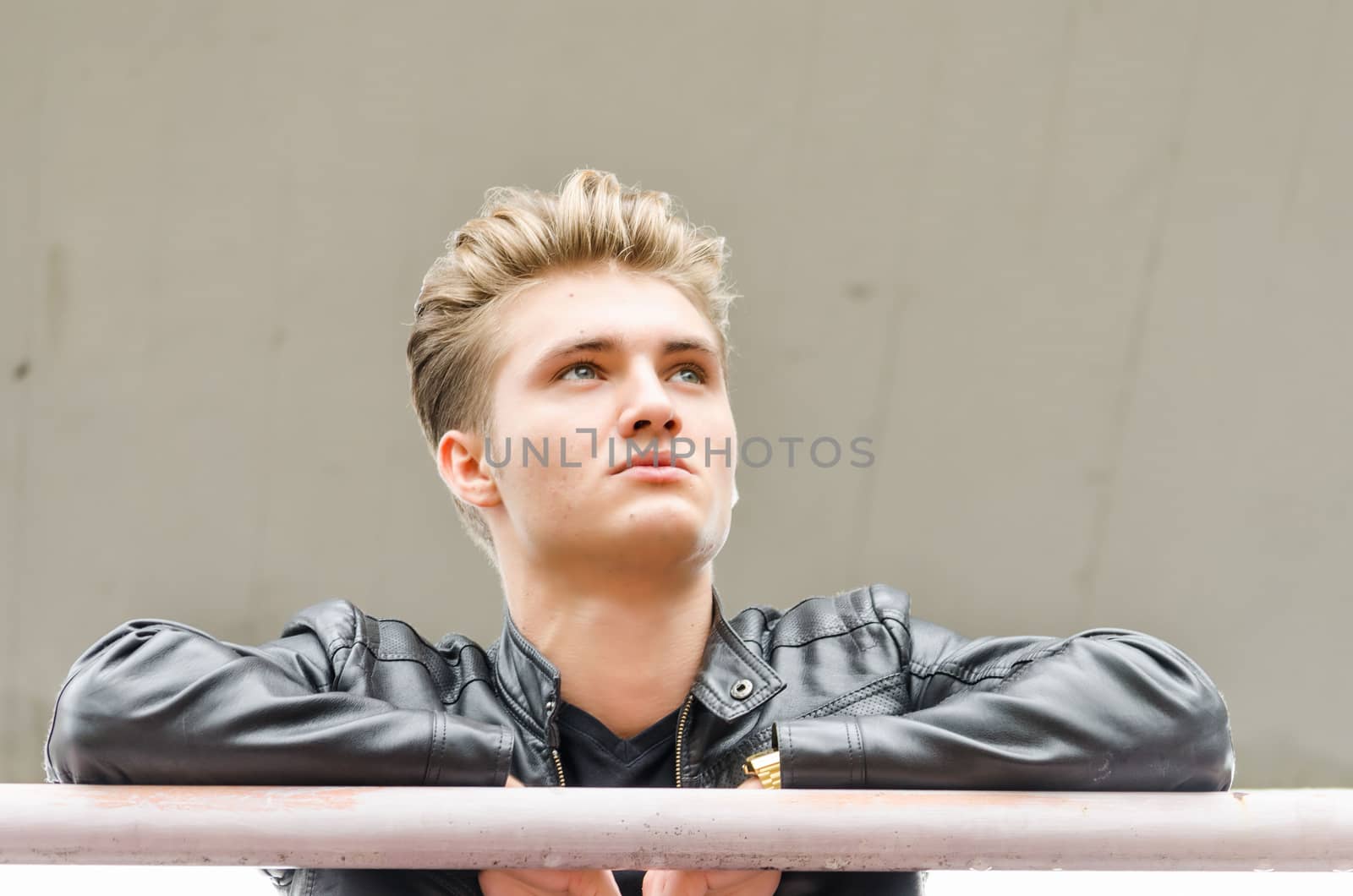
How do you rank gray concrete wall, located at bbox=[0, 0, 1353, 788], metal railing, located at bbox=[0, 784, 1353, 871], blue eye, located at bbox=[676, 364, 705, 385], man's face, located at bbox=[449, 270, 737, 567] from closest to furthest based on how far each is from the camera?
metal railing, located at bbox=[0, 784, 1353, 871] → man's face, located at bbox=[449, 270, 737, 567] → blue eye, located at bbox=[676, 364, 705, 385] → gray concrete wall, located at bbox=[0, 0, 1353, 788]

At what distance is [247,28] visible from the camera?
6.95 feet

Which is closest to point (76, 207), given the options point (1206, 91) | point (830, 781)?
point (830, 781)

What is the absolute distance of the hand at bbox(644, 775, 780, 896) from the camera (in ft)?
3.65

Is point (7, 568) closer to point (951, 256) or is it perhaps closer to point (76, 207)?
point (76, 207)

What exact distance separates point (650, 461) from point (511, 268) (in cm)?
35

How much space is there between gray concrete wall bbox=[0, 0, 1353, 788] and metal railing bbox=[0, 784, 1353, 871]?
1.30 m

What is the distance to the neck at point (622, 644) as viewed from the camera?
138cm

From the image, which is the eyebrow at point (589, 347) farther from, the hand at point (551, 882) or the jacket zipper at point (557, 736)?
the hand at point (551, 882)

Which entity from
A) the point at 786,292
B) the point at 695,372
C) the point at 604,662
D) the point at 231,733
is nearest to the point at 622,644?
the point at 604,662

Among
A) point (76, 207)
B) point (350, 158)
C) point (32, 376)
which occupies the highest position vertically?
point (350, 158)

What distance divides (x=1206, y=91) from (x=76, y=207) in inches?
74.2

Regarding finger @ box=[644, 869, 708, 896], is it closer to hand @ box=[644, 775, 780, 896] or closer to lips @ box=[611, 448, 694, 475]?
hand @ box=[644, 775, 780, 896]

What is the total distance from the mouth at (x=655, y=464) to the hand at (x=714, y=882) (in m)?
0.32

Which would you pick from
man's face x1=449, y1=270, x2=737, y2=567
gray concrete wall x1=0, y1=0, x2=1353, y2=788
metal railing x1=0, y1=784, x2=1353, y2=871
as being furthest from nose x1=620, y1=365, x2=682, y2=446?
gray concrete wall x1=0, y1=0, x2=1353, y2=788
